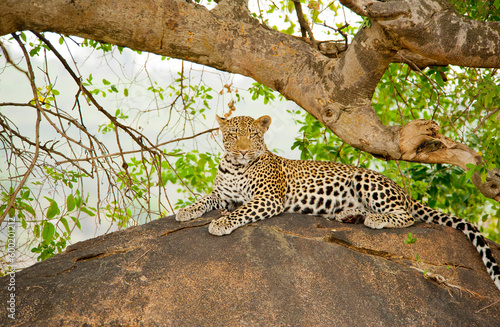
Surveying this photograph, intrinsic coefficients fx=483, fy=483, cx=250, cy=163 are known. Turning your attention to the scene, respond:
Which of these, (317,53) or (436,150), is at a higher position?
(317,53)

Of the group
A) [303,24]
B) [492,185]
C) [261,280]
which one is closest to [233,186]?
[261,280]

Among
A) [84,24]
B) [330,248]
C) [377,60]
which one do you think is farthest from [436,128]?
[84,24]

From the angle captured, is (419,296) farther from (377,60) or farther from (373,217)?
(377,60)

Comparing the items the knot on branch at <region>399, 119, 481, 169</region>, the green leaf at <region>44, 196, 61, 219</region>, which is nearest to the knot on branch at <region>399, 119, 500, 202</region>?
the knot on branch at <region>399, 119, 481, 169</region>

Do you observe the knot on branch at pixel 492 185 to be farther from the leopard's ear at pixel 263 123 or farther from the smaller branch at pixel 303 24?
the smaller branch at pixel 303 24

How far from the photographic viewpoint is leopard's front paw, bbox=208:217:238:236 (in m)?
6.67

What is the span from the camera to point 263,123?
27.4 ft

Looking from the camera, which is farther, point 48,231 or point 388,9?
point 48,231

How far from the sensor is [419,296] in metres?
6.26

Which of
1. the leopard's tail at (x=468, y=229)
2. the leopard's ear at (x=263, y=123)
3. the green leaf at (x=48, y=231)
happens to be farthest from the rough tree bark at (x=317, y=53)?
the green leaf at (x=48, y=231)

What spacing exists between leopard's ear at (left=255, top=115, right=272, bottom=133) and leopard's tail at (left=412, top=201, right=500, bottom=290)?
2782mm

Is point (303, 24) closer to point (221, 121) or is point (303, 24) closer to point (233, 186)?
point (221, 121)

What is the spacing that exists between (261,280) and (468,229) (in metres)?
3.47

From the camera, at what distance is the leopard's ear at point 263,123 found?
829 cm
